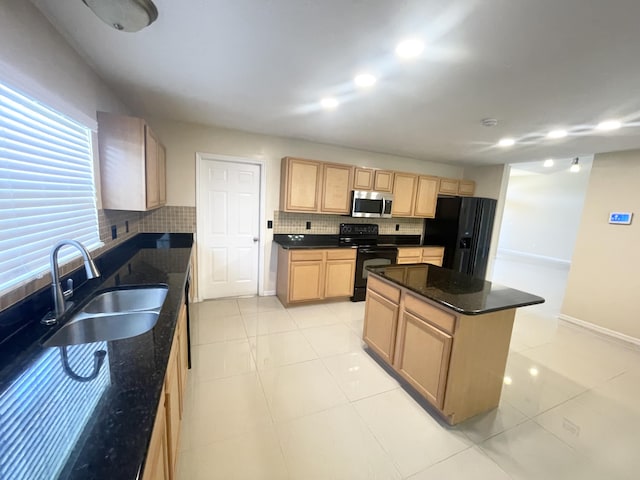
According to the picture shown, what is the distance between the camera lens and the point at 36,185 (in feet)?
4.56

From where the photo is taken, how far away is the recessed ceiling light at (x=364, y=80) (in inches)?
72.9

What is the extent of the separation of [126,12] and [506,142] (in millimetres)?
3827

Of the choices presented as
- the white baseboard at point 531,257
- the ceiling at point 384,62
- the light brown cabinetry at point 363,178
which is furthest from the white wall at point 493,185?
the white baseboard at point 531,257

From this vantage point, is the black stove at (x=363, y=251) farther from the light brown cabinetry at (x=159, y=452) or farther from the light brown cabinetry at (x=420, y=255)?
the light brown cabinetry at (x=159, y=452)

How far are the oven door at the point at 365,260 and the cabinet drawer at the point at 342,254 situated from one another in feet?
0.31

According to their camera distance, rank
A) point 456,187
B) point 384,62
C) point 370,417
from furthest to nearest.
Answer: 1. point 456,187
2. point 370,417
3. point 384,62

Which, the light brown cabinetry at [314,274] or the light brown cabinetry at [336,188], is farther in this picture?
the light brown cabinetry at [336,188]

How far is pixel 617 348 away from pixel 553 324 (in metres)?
0.61

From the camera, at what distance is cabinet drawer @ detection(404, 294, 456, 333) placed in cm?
173

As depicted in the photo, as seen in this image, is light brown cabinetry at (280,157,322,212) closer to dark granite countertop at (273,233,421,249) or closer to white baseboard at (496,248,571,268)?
dark granite countertop at (273,233,421,249)

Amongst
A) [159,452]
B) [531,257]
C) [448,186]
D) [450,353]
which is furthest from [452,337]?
[531,257]

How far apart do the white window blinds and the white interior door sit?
163 centimetres

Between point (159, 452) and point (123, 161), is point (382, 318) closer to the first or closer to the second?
point (159, 452)

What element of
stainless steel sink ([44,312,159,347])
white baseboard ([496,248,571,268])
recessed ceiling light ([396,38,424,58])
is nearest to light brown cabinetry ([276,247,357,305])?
Answer: stainless steel sink ([44,312,159,347])
